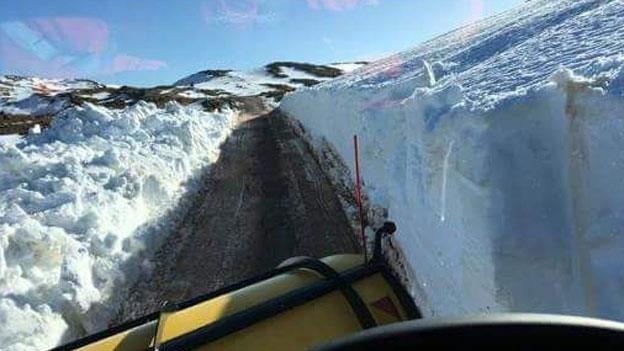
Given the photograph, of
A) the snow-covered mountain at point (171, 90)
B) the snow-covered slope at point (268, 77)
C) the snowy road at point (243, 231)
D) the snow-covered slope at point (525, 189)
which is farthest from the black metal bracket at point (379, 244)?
the snow-covered slope at point (268, 77)

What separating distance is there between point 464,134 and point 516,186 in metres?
0.99

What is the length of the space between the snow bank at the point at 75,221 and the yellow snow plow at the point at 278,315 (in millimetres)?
2617

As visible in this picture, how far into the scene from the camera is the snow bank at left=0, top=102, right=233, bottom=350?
6438mm

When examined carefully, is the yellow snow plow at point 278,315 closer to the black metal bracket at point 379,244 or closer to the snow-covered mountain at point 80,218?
the black metal bracket at point 379,244

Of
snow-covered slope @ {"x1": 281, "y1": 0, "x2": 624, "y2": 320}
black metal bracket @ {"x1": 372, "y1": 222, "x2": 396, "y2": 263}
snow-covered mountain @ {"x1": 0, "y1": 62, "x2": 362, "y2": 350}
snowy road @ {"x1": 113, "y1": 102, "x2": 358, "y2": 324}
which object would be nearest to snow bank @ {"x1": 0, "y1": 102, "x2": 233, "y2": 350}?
snow-covered mountain @ {"x1": 0, "y1": 62, "x2": 362, "y2": 350}

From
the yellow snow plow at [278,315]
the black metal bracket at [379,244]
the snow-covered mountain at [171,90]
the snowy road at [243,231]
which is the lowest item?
the snowy road at [243,231]

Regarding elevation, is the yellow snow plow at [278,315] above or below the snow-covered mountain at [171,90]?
below

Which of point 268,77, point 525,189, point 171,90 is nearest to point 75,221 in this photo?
point 525,189

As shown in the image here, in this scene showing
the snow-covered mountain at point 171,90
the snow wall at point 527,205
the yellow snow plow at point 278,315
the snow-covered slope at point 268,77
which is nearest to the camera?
the yellow snow plow at point 278,315

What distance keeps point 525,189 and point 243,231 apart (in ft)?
18.3

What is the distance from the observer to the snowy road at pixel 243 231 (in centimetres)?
755

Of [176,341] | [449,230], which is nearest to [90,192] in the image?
[449,230]

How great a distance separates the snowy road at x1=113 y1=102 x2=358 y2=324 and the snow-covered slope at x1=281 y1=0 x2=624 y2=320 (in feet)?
5.92

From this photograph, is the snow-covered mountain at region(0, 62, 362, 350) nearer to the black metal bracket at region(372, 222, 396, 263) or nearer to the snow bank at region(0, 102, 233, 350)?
the snow bank at region(0, 102, 233, 350)
